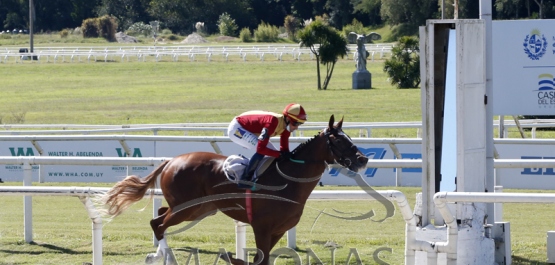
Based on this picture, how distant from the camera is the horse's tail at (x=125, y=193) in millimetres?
6230

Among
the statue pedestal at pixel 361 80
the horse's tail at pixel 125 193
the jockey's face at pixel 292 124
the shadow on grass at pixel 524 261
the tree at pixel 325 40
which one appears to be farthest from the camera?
the statue pedestal at pixel 361 80

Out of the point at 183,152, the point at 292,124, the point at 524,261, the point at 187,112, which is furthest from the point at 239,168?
the point at 187,112

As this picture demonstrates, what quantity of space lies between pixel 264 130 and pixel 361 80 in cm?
2922

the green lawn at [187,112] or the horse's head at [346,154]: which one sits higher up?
the horse's head at [346,154]

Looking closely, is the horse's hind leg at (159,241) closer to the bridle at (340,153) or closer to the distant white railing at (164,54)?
the bridle at (340,153)

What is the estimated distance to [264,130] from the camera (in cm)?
589

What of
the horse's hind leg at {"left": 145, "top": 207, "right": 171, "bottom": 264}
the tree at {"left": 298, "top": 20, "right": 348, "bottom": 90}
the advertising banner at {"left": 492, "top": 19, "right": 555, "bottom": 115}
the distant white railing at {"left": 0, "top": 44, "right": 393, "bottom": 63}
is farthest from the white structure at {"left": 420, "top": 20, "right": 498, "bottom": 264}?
the distant white railing at {"left": 0, "top": 44, "right": 393, "bottom": 63}

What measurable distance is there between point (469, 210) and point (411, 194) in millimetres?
5141

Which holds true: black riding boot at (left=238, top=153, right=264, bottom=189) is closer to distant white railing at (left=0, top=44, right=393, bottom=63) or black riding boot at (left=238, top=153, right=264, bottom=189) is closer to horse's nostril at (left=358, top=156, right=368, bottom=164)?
horse's nostril at (left=358, top=156, right=368, bottom=164)

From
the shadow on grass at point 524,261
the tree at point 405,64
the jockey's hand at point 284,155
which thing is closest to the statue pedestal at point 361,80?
the tree at point 405,64

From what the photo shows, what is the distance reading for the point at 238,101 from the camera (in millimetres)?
31922

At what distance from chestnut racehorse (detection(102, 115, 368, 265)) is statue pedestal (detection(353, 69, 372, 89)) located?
1131 inches

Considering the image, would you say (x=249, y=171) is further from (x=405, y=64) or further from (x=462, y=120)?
(x=405, y=64)

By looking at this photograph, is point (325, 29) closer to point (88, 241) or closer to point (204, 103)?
point (204, 103)
